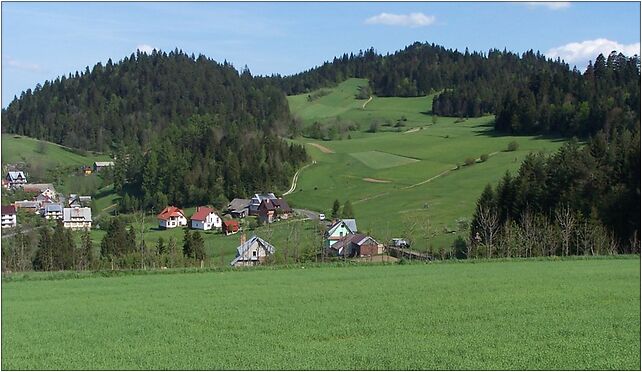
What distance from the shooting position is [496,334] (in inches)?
584

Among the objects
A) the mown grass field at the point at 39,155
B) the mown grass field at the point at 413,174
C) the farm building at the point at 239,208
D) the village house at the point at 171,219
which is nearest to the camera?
the mown grass field at the point at 413,174

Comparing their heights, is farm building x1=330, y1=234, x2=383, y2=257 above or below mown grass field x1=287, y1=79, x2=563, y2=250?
below

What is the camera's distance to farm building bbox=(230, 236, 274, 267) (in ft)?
152

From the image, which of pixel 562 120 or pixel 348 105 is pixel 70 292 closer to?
pixel 562 120

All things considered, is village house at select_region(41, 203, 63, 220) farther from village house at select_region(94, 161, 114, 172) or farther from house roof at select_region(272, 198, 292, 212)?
village house at select_region(94, 161, 114, 172)

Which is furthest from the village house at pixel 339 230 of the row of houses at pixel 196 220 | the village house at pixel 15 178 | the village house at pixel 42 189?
the village house at pixel 15 178

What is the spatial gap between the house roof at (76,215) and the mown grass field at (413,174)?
23300mm

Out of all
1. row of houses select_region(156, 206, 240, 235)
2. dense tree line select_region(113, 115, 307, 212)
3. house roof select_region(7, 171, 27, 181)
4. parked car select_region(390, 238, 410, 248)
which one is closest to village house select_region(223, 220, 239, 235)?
row of houses select_region(156, 206, 240, 235)

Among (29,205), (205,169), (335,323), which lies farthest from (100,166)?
(335,323)

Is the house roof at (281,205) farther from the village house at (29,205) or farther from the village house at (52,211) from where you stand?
the village house at (29,205)

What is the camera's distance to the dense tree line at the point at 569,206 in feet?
138

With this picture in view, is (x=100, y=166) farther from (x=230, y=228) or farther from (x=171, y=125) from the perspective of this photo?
(x=230, y=228)

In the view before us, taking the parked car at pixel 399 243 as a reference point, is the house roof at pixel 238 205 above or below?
above

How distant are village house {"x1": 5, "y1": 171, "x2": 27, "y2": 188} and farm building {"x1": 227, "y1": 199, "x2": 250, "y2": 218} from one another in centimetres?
4078
